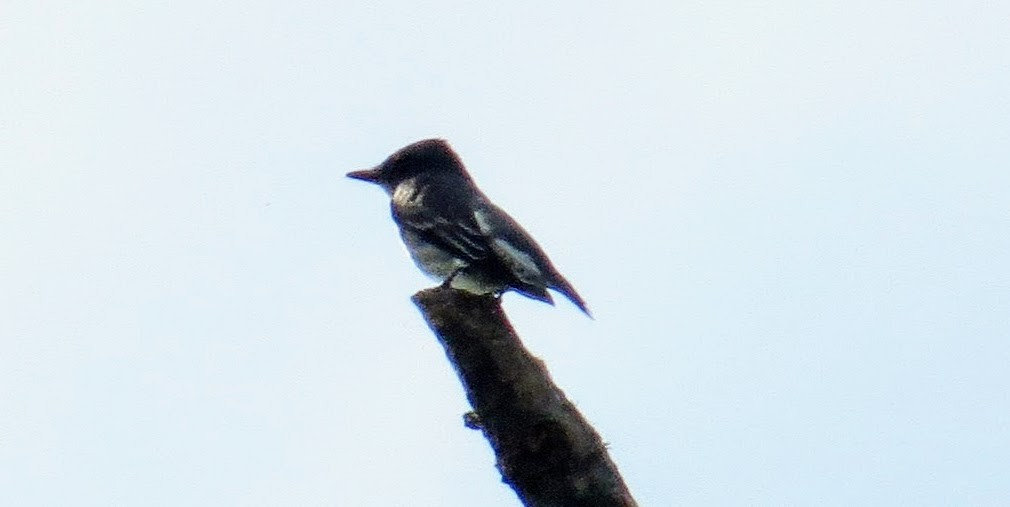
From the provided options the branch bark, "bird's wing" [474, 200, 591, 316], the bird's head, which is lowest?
the branch bark

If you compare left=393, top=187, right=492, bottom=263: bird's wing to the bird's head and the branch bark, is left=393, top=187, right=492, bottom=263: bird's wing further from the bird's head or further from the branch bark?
the branch bark

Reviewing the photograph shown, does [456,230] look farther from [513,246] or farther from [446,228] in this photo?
[513,246]

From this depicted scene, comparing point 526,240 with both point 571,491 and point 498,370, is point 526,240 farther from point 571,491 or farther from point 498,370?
point 571,491

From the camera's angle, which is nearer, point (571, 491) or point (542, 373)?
point (571, 491)

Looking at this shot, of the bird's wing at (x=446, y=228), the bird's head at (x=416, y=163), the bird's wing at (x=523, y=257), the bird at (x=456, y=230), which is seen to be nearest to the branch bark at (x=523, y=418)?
the bird at (x=456, y=230)

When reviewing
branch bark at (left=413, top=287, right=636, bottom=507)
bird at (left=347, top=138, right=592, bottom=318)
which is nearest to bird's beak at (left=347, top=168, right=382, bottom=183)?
bird at (left=347, top=138, right=592, bottom=318)

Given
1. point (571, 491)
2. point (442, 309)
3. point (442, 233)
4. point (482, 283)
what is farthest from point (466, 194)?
point (571, 491)

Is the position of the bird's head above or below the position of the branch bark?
above
